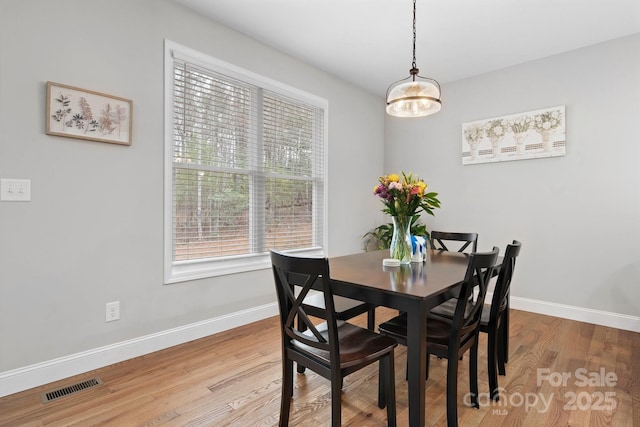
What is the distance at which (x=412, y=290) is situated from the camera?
1.46m

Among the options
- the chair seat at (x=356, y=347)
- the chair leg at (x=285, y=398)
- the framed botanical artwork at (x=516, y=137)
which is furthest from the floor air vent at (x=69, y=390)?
the framed botanical artwork at (x=516, y=137)

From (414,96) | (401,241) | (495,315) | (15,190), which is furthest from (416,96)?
(15,190)

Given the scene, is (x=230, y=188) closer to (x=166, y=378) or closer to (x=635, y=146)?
(x=166, y=378)

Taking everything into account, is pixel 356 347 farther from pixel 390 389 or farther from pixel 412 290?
pixel 412 290

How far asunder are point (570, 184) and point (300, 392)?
10.7ft

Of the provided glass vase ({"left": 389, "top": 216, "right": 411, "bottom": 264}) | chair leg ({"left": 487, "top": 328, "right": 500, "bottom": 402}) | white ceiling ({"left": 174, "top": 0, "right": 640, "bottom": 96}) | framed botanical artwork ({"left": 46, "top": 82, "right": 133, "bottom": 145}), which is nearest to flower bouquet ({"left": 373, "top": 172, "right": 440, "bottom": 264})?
glass vase ({"left": 389, "top": 216, "right": 411, "bottom": 264})

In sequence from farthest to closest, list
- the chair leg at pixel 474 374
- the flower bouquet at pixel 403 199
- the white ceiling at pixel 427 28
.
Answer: the white ceiling at pixel 427 28 < the flower bouquet at pixel 403 199 < the chair leg at pixel 474 374

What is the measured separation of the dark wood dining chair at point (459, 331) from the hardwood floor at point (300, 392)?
0.24 meters

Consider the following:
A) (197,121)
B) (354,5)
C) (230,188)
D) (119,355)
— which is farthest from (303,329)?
(354,5)

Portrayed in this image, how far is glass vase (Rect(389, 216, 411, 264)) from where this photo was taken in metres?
2.01

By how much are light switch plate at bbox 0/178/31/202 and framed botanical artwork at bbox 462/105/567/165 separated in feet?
13.4

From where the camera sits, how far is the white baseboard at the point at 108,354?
1928 millimetres

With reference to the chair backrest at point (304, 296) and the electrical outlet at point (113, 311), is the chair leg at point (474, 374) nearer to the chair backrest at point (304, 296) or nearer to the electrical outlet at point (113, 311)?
the chair backrest at point (304, 296)

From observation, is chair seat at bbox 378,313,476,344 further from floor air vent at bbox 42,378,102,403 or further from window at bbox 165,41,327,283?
floor air vent at bbox 42,378,102,403
